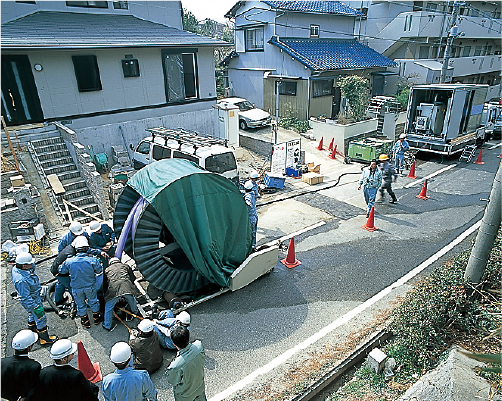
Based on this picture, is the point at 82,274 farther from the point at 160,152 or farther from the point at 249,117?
the point at 249,117

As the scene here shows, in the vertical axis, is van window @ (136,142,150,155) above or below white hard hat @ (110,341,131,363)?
below

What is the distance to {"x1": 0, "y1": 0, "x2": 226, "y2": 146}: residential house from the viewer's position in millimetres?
12703

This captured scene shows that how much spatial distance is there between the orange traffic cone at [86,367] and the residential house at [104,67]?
10932 mm

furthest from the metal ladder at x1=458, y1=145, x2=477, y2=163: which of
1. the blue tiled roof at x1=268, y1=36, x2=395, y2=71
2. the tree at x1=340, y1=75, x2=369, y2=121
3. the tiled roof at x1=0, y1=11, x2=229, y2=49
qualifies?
the tiled roof at x1=0, y1=11, x2=229, y2=49

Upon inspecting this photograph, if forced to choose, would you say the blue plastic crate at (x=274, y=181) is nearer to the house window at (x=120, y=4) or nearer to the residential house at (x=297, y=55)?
the residential house at (x=297, y=55)

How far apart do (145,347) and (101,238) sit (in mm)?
3047

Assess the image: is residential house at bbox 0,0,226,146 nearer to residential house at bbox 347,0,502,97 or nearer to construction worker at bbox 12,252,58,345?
construction worker at bbox 12,252,58,345

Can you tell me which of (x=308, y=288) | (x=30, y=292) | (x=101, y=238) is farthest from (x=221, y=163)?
(x=30, y=292)

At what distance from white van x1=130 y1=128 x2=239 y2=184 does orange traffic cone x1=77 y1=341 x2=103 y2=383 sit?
661 cm

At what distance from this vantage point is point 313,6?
23.2 metres

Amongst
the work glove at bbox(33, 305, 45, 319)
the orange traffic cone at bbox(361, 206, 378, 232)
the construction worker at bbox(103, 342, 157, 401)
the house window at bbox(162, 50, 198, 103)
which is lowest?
the orange traffic cone at bbox(361, 206, 378, 232)

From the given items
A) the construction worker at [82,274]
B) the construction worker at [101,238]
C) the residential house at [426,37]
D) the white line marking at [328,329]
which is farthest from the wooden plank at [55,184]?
the residential house at [426,37]

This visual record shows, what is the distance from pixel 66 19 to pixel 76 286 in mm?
14033

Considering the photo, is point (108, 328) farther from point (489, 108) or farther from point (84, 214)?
point (489, 108)
